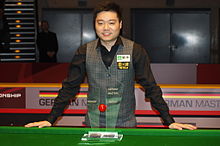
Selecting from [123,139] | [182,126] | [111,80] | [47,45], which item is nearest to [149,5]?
[47,45]

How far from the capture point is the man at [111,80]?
2.70m

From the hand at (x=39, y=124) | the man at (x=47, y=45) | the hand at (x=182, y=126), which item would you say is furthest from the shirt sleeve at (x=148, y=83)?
the man at (x=47, y=45)

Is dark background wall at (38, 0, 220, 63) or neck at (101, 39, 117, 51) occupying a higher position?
dark background wall at (38, 0, 220, 63)

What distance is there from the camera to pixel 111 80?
272cm

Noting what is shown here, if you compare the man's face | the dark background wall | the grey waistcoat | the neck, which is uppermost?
the dark background wall

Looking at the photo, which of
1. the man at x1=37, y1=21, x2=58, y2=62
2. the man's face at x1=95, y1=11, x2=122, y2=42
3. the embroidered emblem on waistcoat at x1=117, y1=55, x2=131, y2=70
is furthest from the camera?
the man at x1=37, y1=21, x2=58, y2=62

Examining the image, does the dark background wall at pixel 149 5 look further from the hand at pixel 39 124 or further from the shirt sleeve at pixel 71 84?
the hand at pixel 39 124

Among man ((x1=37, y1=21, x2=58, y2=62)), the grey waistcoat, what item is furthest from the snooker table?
man ((x1=37, y1=21, x2=58, y2=62))

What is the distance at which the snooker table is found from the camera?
211 centimetres

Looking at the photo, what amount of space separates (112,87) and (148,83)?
0.27 meters

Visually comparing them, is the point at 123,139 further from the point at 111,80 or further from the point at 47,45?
the point at 47,45

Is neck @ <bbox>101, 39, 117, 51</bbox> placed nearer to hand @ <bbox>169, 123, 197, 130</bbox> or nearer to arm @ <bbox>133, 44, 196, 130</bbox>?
arm @ <bbox>133, 44, 196, 130</bbox>

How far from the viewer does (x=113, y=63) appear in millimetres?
2738

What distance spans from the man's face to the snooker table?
0.68 m
